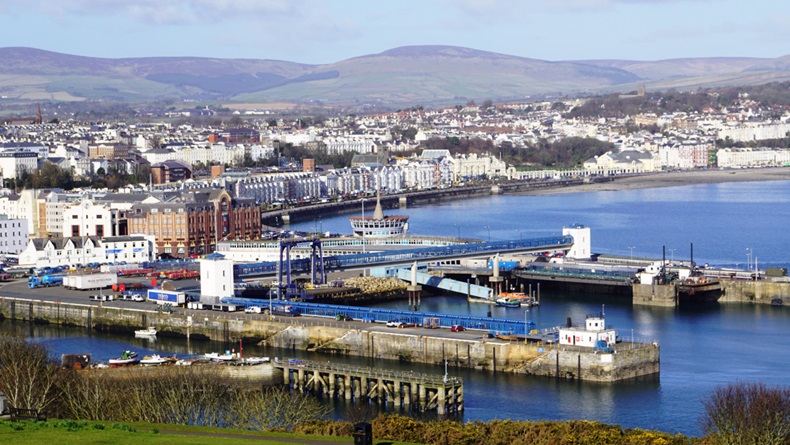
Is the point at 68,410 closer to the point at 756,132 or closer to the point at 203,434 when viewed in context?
the point at 203,434

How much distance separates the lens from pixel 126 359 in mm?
20531

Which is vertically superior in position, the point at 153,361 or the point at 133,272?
the point at 133,272

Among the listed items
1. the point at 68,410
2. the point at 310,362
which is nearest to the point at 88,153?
the point at 310,362

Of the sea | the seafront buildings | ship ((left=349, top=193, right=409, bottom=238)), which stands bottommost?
→ the sea

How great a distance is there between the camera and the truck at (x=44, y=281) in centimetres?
2983

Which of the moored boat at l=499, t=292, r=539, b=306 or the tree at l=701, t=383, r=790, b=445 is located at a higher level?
the tree at l=701, t=383, r=790, b=445

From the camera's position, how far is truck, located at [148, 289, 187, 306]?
1019 inches

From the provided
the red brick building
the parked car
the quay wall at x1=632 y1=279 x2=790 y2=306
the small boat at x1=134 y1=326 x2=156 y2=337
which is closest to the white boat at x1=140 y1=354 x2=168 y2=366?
the small boat at x1=134 y1=326 x2=156 y2=337

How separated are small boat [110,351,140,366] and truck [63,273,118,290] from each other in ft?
26.2

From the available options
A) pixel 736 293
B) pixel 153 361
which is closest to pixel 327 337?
pixel 153 361

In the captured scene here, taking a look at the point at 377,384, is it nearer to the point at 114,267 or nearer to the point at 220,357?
the point at 220,357

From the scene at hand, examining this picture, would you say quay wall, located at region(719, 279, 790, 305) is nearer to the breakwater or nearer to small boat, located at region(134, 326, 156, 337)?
small boat, located at region(134, 326, 156, 337)

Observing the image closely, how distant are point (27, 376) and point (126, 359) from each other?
4799 millimetres

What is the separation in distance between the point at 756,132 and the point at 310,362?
8459 cm
